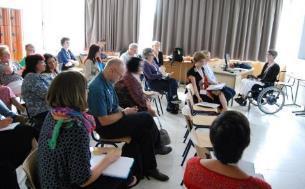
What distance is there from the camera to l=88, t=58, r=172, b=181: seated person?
244 cm

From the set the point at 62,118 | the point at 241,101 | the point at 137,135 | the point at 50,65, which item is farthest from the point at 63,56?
the point at 62,118

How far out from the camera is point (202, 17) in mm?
7121

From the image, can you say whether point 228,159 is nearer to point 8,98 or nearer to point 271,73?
point 8,98

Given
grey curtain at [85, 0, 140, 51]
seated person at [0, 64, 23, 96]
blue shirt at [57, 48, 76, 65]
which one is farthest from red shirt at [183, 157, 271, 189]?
grey curtain at [85, 0, 140, 51]

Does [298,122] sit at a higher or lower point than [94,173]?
lower

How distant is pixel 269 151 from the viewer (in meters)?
3.54

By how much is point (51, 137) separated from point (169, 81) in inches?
149

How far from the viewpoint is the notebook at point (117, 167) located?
64.2 inches

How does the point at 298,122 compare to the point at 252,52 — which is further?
the point at 252,52

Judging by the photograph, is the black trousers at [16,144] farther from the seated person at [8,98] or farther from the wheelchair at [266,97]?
the wheelchair at [266,97]

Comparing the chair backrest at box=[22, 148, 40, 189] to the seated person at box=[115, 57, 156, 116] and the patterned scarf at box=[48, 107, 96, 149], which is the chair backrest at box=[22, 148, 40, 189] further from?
the seated person at box=[115, 57, 156, 116]

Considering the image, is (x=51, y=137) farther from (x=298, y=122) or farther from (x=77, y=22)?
(x=77, y=22)

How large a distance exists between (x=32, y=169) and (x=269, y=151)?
113 inches

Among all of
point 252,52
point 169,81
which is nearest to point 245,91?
point 169,81
